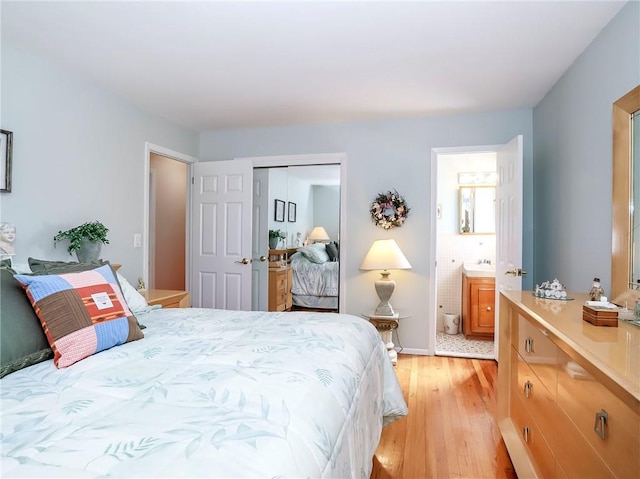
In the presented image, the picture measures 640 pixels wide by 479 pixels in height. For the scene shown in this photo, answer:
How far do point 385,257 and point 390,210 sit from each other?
1.61ft

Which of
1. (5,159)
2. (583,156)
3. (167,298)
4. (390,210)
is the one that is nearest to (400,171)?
(390,210)

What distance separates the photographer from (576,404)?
3.99ft

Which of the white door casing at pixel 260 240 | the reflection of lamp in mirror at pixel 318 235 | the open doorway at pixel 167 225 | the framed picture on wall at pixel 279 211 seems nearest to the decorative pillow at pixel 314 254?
the framed picture on wall at pixel 279 211

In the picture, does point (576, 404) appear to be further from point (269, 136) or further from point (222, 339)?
point (269, 136)

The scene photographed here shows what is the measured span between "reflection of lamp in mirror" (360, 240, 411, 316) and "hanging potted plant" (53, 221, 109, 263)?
232 centimetres

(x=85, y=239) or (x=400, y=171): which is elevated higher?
(x=400, y=171)

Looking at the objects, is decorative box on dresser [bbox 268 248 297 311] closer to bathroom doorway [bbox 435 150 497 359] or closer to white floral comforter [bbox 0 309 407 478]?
bathroom doorway [bbox 435 150 497 359]

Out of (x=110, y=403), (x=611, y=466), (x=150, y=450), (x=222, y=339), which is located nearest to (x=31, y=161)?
(x=222, y=339)

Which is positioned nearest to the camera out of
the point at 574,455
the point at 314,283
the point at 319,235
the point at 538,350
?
the point at 574,455

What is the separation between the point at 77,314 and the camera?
1.46 meters

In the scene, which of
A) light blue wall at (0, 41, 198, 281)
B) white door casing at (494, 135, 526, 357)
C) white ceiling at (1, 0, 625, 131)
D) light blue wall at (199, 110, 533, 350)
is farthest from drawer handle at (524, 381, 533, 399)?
light blue wall at (0, 41, 198, 281)

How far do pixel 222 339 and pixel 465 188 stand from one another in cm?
421

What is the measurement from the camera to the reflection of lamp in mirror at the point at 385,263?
376 centimetres

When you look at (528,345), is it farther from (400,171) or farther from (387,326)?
(400,171)
